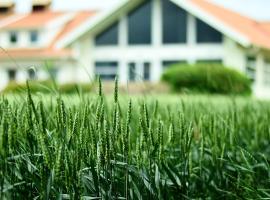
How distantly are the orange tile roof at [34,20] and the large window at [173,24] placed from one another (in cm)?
1086

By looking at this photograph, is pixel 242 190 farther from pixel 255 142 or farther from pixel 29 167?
pixel 29 167

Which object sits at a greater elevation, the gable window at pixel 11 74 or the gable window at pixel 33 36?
the gable window at pixel 33 36

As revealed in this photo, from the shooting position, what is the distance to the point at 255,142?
4.22 metres

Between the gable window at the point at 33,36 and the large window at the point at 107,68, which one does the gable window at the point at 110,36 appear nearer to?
the large window at the point at 107,68

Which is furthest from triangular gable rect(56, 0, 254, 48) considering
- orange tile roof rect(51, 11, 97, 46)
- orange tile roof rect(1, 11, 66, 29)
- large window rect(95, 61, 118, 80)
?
orange tile roof rect(1, 11, 66, 29)

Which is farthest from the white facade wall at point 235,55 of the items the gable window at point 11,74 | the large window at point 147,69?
the gable window at point 11,74

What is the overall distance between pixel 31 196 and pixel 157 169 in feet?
1.67

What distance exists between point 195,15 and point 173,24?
2.11m

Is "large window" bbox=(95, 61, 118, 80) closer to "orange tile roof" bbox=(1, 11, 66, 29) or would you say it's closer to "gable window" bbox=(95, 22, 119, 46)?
"gable window" bbox=(95, 22, 119, 46)

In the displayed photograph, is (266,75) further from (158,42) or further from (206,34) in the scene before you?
(158,42)

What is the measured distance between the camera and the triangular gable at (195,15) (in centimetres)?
2945

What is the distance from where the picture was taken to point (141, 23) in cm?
3294

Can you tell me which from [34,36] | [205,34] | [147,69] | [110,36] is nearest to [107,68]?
[110,36]

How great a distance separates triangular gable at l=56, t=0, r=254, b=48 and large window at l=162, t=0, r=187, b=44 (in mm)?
844
